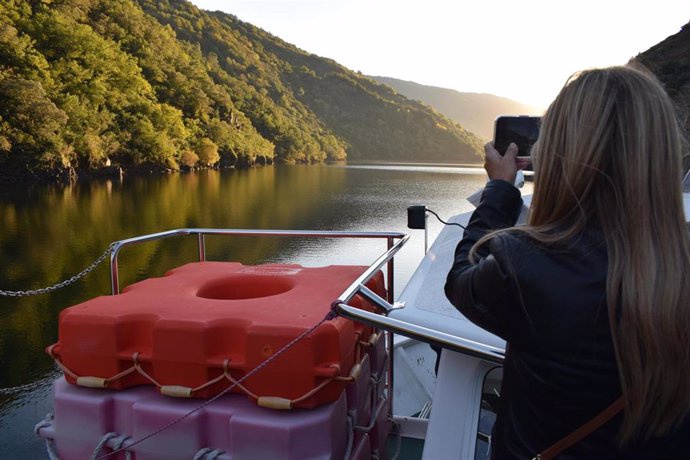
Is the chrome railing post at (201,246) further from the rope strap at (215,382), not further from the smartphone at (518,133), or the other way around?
the smartphone at (518,133)

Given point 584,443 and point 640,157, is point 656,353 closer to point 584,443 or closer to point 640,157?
point 584,443

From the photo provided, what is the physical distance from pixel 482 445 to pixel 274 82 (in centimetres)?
14585

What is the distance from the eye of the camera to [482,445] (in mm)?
1634

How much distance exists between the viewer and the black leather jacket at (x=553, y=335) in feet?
3.14

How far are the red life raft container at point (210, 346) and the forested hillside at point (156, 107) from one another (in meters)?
42.0

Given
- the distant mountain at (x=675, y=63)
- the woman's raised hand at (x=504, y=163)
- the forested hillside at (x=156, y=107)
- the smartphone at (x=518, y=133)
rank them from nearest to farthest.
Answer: the woman's raised hand at (x=504, y=163), the smartphone at (x=518, y=133), the distant mountain at (x=675, y=63), the forested hillside at (x=156, y=107)

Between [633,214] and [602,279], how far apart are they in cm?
12

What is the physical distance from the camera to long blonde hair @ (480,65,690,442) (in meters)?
0.93

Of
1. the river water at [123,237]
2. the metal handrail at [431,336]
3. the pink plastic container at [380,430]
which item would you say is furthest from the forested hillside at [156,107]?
the metal handrail at [431,336]

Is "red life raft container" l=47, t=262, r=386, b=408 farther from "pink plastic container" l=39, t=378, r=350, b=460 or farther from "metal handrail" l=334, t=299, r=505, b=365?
"metal handrail" l=334, t=299, r=505, b=365

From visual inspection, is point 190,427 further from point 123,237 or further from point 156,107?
point 156,107

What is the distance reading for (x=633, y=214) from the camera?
966mm

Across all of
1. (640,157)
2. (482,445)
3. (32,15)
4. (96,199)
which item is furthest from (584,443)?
(32,15)

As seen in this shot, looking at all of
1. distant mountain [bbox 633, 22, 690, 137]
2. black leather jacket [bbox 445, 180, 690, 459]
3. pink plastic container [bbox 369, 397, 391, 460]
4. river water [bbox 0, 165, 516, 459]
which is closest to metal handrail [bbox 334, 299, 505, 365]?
black leather jacket [bbox 445, 180, 690, 459]
